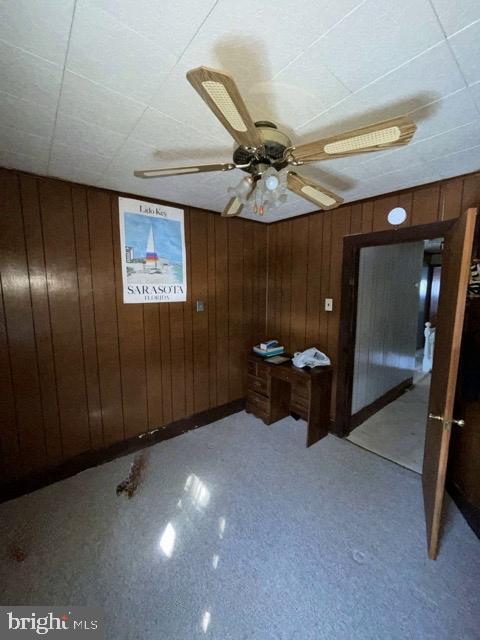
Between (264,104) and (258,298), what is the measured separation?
6.99ft

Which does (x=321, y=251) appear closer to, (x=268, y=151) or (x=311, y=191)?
(x=311, y=191)

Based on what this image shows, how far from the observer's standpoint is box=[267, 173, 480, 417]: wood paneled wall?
1.86 m

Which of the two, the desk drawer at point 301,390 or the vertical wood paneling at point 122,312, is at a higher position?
the vertical wood paneling at point 122,312

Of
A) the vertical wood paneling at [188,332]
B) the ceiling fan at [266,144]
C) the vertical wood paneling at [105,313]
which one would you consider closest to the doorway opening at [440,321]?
the ceiling fan at [266,144]

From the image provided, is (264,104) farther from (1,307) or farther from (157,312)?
Answer: (1,307)

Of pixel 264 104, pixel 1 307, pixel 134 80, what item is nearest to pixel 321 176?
pixel 264 104

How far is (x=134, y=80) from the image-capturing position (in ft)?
3.09

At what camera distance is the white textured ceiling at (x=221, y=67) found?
0.72 metres

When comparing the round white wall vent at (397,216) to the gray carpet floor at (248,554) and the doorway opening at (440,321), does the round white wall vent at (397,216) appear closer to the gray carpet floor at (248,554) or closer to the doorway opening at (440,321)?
the doorway opening at (440,321)

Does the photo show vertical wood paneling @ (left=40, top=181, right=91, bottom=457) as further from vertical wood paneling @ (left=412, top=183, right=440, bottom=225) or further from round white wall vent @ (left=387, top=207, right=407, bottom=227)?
vertical wood paneling @ (left=412, top=183, right=440, bottom=225)

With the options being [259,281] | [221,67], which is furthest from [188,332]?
[221,67]

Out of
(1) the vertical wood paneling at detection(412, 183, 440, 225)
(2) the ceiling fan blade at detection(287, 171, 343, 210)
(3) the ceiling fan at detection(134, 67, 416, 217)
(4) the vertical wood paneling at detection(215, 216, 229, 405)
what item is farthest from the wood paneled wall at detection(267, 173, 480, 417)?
(3) the ceiling fan at detection(134, 67, 416, 217)

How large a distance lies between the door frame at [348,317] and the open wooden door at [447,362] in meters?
0.64

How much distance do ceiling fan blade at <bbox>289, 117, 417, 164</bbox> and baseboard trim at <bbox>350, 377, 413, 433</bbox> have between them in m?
2.48
